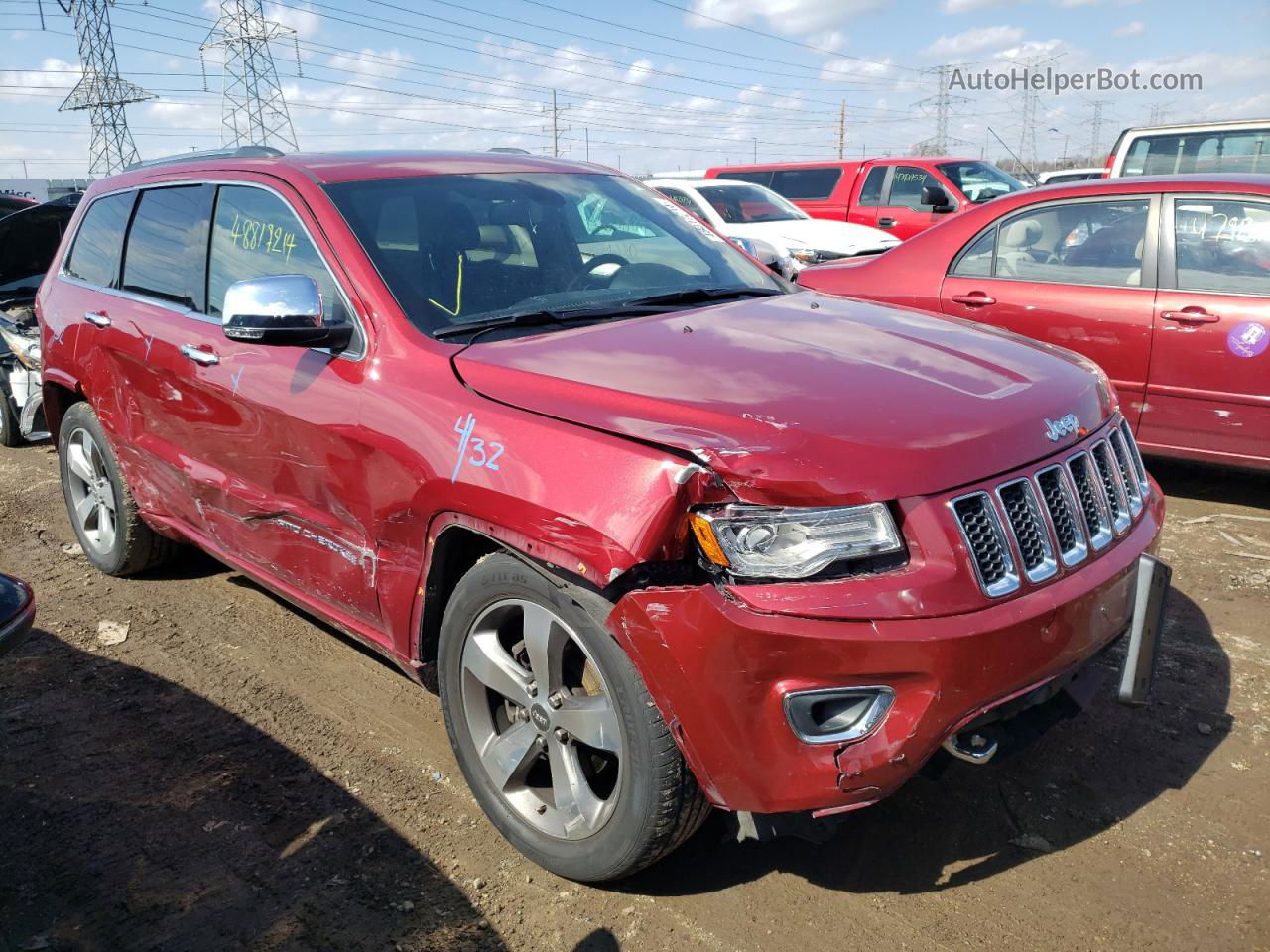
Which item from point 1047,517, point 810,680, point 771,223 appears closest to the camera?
point 810,680

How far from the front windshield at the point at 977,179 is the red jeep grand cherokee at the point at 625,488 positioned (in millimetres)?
11288

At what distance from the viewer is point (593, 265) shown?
3.46m

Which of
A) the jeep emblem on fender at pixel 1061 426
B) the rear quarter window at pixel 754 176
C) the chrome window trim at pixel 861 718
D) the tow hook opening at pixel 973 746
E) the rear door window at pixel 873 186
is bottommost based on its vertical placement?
the tow hook opening at pixel 973 746

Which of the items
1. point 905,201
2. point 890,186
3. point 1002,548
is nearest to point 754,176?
point 890,186

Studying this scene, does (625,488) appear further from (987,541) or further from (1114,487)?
(1114,487)

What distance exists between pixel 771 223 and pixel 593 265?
9.24 m

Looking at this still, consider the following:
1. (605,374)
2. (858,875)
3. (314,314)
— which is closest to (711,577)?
(605,374)

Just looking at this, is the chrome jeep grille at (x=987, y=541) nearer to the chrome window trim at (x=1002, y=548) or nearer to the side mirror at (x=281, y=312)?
the chrome window trim at (x=1002, y=548)

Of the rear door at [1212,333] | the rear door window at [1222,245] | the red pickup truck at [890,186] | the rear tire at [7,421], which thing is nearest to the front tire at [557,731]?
the rear door at [1212,333]

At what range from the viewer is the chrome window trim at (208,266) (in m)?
2.96

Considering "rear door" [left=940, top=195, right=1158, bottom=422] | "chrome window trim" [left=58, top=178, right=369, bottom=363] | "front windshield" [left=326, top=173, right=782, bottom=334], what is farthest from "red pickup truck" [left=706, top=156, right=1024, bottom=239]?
"chrome window trim" [left=58, top=178, right=369, bottom=363]

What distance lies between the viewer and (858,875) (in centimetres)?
262

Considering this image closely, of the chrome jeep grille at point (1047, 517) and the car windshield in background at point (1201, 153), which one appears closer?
the chrome jeep grille at point (1047, 517)

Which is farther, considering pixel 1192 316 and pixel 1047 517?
pixel 1192 316
